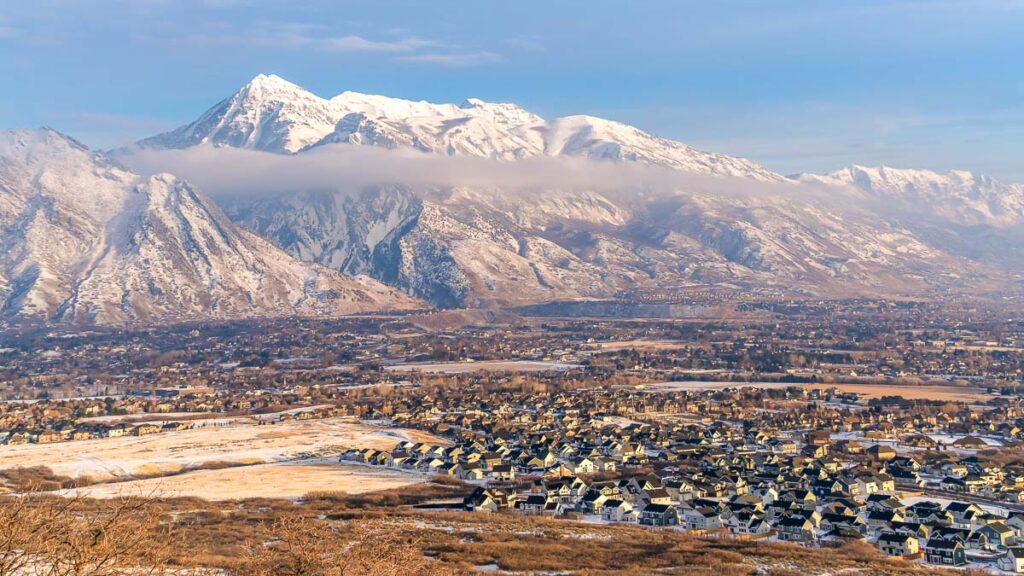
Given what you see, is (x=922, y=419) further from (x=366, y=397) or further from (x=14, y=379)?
(x=14, y=379)

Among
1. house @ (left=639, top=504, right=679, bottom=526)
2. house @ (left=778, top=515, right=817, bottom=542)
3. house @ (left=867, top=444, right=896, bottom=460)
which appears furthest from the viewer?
house @ (left=867, top=444, right=896, bottom=460)

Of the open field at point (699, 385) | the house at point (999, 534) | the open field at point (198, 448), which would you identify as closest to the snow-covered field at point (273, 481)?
the open field at point (198, 448)

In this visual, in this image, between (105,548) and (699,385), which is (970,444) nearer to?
(699,385)

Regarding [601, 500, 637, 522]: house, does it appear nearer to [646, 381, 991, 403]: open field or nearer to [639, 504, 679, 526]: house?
[639, 504, 679, 526]: house

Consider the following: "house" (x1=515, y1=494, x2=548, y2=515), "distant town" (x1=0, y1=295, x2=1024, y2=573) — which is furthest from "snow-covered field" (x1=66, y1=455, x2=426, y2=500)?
"house" (x1=515, y1=494, x2=548, y2=515)

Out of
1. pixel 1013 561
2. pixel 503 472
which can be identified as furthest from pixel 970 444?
pixel 1013 561

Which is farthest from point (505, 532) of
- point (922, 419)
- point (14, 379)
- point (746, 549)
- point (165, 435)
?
point (14, 379)
